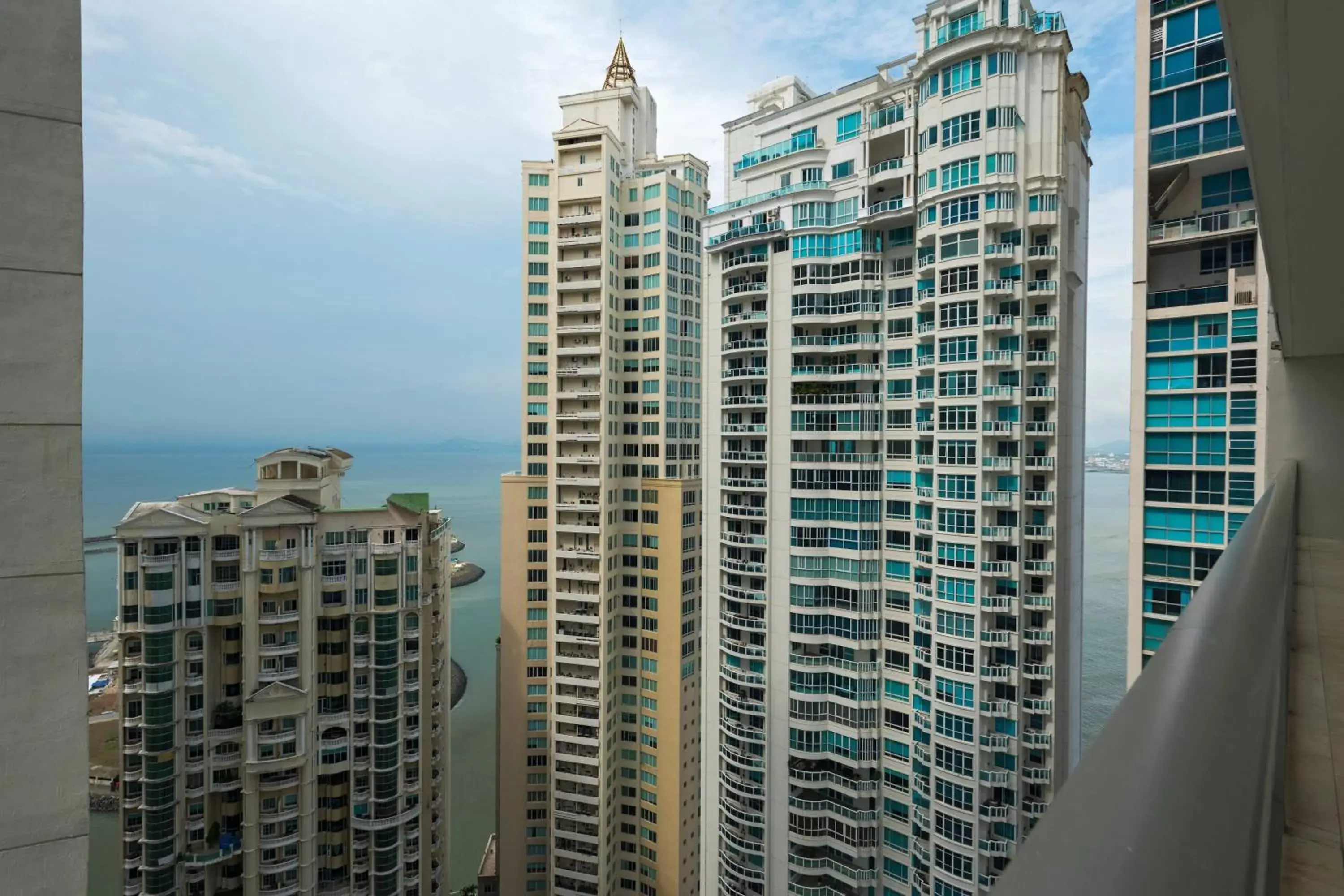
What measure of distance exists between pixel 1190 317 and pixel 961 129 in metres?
3.56

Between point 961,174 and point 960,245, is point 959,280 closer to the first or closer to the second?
point 960,245

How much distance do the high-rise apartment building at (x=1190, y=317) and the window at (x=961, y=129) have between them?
5.97ft

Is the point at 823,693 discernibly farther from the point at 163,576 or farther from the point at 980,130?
the point at 163,576

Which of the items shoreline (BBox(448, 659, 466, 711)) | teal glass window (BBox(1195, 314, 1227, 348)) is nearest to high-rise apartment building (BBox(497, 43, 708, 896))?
shoreline (BBox(448, 659, 466, 711))

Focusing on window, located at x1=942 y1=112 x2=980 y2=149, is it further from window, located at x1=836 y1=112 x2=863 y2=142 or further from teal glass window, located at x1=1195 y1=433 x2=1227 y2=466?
teal glass window, located at x1=1195 y1=433 x2=1227 y2=466

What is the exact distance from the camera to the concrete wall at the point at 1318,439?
274cm

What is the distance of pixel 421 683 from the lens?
9.23 metres

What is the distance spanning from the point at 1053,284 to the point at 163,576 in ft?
37.0

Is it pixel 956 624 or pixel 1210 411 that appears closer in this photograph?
pixel 1210 411

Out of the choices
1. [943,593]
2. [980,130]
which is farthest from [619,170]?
[943,593]

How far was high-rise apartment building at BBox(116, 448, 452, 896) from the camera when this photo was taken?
25.1 ft

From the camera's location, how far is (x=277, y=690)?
8.13 m

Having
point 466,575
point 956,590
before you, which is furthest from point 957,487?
point 466,575

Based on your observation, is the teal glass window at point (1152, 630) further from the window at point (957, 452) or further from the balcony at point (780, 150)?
the balcony at point (780, 150)
